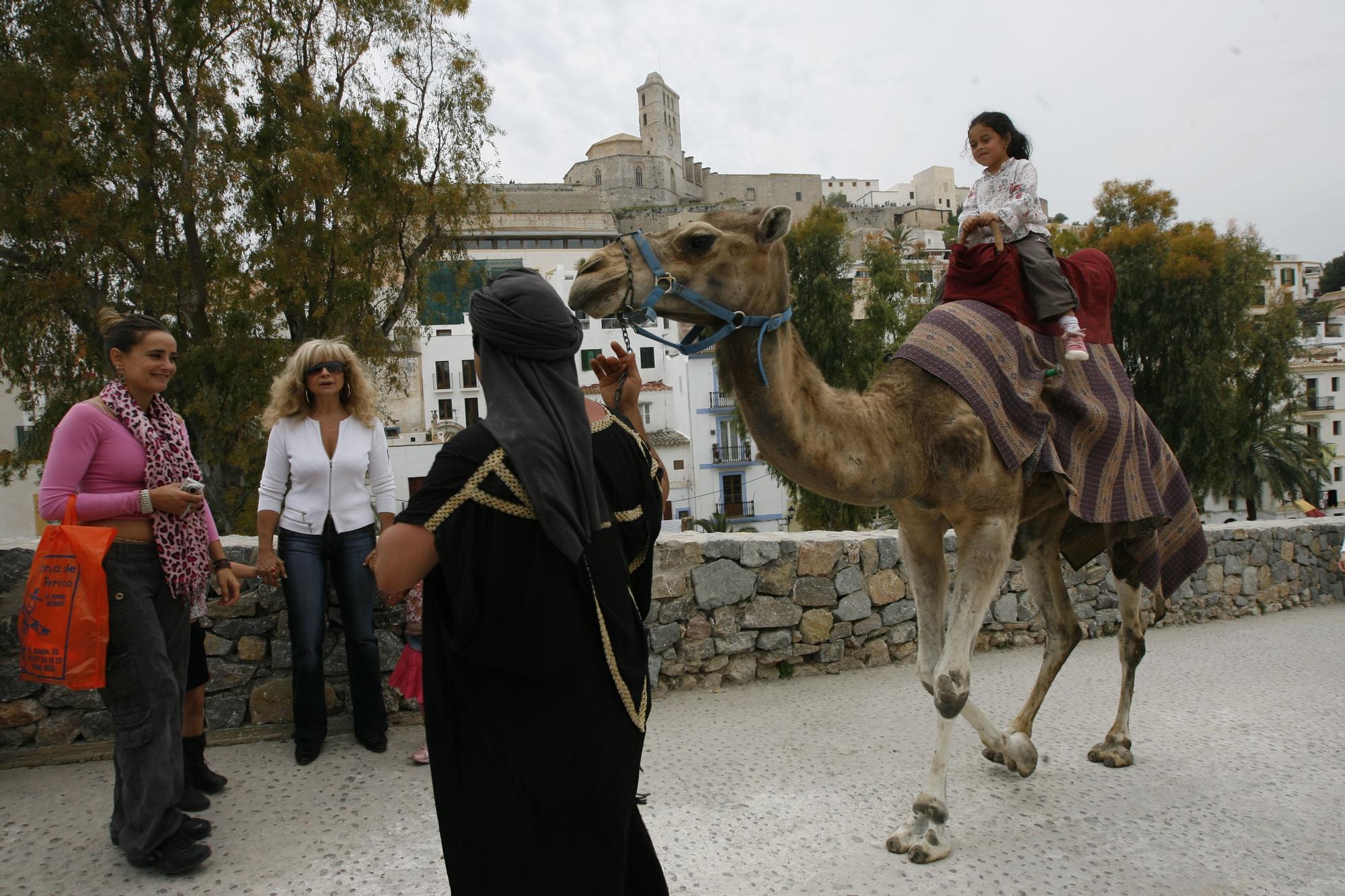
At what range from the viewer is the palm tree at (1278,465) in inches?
1399

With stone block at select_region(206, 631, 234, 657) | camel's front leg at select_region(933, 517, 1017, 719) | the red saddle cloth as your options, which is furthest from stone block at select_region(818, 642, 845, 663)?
stone block at select_region(206, 631, 234, 657)

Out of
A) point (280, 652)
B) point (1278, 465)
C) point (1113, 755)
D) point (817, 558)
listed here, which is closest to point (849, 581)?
point (817, 558)

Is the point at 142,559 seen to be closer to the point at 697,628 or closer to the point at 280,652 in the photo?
the point at 280,652

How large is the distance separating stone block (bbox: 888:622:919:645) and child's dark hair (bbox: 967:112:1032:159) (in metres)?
3.92

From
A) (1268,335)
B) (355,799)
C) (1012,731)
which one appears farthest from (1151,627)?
(1268,335)

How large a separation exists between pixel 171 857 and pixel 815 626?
440cm

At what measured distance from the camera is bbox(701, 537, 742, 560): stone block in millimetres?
6316

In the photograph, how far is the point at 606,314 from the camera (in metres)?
2.74

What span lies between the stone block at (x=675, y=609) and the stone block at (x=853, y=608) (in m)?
1.20

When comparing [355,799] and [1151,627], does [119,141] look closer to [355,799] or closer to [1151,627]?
[355,799]

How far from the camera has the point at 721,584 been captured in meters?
6.30

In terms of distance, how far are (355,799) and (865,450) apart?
2.89 meters

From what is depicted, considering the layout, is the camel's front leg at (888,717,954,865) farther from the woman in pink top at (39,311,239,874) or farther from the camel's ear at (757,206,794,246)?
the woman in pink top at (39,311,239,874)

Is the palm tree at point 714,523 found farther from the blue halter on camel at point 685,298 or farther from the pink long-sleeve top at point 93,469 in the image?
the blue halter on camel at point 685,298
